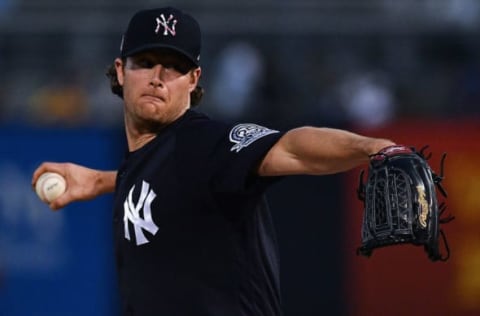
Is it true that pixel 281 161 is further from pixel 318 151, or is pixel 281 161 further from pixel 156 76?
pixel 156 76

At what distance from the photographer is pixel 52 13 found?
13.6 m

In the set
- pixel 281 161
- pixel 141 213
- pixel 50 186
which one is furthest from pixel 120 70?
pixel 281 161

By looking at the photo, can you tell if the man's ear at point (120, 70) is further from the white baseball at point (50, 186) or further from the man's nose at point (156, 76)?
the white baseball at point (50, 186)

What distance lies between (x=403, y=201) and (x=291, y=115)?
→ 6.85 metres

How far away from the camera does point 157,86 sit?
4188 mm

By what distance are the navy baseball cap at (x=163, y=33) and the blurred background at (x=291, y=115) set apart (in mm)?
5538

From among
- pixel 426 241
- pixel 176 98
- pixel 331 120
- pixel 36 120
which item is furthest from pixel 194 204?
pixel 36 120

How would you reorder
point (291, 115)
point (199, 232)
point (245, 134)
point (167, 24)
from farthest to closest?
1. point (291, 115)
2. point (167, 24)
3. point (199, 232)
4. point (245, 134)

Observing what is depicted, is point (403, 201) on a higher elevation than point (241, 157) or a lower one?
lower

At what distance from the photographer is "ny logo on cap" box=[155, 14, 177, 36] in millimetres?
4211

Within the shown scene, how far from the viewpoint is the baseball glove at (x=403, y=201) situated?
10.9 feet

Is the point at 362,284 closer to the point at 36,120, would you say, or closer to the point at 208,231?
the point at 36,120

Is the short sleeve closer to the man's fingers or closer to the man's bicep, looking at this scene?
the man's bicep

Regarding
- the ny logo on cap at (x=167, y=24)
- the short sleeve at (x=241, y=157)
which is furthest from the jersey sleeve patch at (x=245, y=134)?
the ny logo on cap at (x=167, y=24)
